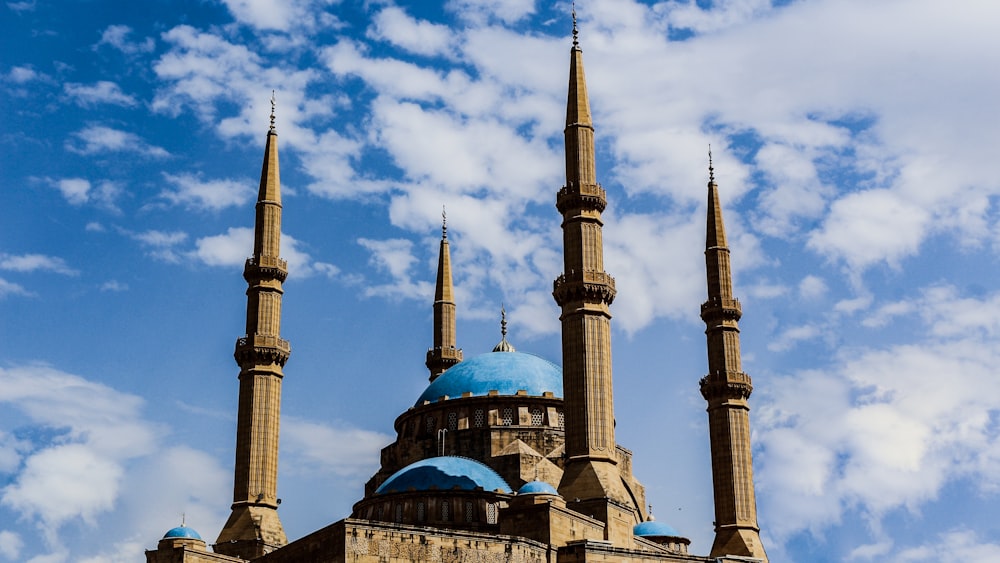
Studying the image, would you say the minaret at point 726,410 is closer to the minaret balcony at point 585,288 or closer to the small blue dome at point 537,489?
the minaret balcony at point 585,288

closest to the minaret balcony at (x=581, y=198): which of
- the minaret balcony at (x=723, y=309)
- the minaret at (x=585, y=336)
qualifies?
the minaret at (x=585, y=336)

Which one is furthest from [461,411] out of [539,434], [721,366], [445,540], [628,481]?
[445,540]

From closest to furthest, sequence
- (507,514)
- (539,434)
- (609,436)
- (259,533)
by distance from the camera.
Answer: (507,514) < (609,436) < (259,533) < (539,434)

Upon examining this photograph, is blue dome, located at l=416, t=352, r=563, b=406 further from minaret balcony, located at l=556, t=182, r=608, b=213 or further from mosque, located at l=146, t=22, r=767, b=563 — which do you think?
minaret balcony, located at l=556, t=182, r=608, b=213

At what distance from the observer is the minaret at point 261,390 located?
37.0 m

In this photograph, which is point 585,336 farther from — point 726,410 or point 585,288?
point 726,410

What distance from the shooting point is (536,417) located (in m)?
41.0

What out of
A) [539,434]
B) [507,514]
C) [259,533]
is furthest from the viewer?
[539,434]

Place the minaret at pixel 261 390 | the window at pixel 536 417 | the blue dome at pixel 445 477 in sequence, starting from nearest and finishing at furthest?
the blue dome at pixel 445 477, the minaret at pixel 261 390, the window at pixel 536 417

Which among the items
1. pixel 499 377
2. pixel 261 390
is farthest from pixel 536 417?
pixel 261 390

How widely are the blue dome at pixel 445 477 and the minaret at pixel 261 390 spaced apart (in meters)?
4.23

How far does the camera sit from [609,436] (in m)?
33.6

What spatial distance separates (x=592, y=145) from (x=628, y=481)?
11.2 metres

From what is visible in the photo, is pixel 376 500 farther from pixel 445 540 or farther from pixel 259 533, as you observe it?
pixel 445 540
